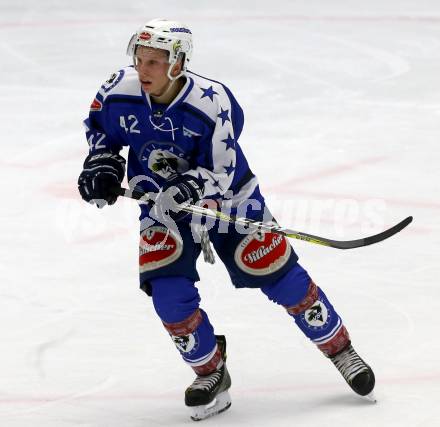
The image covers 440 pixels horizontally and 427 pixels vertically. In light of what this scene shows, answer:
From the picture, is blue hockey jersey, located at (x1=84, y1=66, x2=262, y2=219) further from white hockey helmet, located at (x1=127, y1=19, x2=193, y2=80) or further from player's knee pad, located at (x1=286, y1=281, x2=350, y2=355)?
Answer: player's knee pad, located at (x1=286, y1=281, x2=350, y2=355)

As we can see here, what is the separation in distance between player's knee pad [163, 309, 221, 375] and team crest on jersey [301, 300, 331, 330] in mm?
297

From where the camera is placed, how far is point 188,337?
3590mm

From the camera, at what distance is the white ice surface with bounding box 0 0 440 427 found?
3.86 metres

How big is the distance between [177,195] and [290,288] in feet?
1.65

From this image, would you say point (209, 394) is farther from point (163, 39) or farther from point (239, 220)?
point (163, 39)

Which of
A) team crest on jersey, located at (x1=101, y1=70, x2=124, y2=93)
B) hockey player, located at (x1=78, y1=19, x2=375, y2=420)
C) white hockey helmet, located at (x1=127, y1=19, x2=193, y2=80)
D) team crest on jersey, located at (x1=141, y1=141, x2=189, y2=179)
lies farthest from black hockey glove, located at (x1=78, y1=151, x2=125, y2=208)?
white hockey helmet, located at (x1=127, y1=19, x2=193, y2=80)

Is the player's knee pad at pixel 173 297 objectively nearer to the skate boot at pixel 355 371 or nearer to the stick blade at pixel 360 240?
the stick blade at pixel 360 240

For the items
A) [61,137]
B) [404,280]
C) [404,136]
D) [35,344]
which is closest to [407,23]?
[404,136]

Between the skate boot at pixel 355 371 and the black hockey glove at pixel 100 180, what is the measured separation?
893 mm

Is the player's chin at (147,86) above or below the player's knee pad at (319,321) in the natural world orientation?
above

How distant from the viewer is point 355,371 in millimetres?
3744

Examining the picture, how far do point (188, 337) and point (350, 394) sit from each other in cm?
61

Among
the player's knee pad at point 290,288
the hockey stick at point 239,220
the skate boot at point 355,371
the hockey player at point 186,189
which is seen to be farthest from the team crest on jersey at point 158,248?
the skate boot at point 355,371

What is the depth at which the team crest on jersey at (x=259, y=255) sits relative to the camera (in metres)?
3.66
